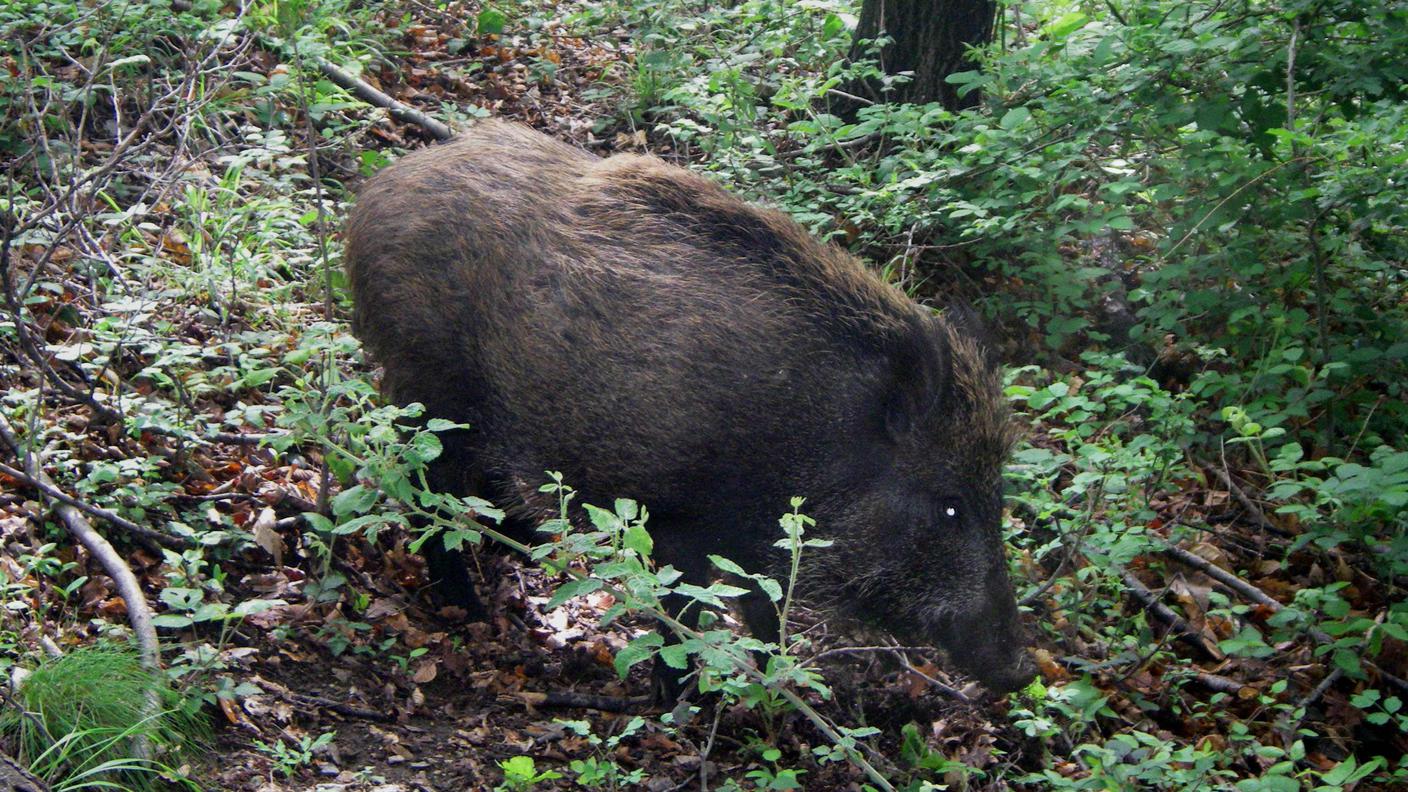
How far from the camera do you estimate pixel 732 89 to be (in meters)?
6.42

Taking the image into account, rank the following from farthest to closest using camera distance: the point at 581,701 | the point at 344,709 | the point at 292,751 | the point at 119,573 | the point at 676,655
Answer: the point at 581,701 → the point at 344,709 → the point at 119,573 → the point at 292,751 → the point at 676,655

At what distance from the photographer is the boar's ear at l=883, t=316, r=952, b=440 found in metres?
4.26

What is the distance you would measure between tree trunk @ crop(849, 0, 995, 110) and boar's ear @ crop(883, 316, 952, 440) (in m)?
2.69

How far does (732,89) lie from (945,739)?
364 centimetres

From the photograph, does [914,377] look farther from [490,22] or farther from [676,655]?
[490,22]

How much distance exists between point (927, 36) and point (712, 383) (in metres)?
3.35

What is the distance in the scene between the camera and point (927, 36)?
6625 mm

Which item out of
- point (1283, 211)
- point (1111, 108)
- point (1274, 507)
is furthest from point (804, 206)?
point (1274, 507)

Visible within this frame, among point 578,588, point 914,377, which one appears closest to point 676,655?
point 578,588

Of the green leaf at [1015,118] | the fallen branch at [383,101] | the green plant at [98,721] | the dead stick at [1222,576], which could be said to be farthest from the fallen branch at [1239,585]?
the fallen branch at [383,101]

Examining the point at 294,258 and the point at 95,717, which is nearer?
the point at 95,717

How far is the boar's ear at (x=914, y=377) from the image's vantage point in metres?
4.26

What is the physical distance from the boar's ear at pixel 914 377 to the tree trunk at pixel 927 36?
2689 mm

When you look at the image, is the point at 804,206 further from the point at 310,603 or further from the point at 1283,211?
the point at 310,603
